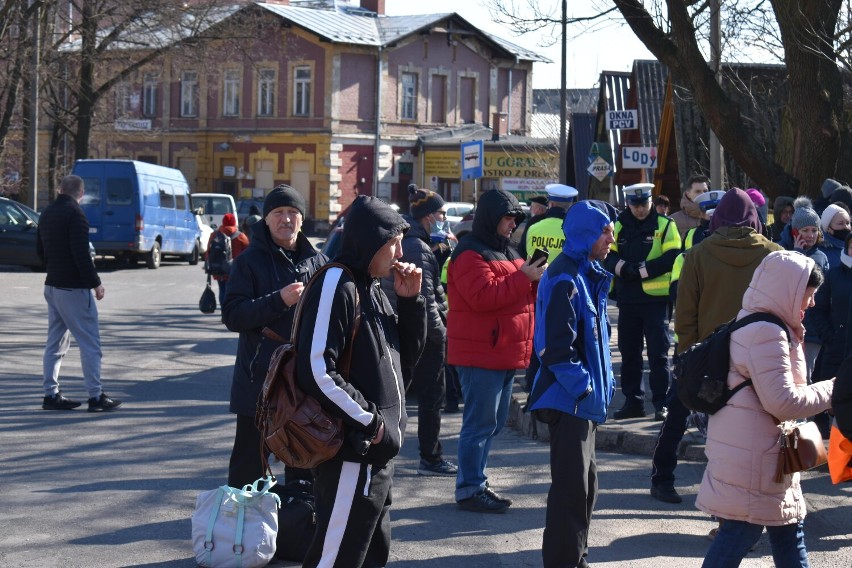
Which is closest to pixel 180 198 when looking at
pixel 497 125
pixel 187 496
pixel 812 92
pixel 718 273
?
pixel 812 92

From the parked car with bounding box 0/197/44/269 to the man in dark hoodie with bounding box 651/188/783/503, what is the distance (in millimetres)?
22165

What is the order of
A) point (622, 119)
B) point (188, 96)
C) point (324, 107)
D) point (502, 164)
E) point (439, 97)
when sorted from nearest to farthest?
point (622, 119) → point (502, 164) → point (324, 107) → point (188, 96) → point (439, 97)

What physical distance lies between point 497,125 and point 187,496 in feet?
169

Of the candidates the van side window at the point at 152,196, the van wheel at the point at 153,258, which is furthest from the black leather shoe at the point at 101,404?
the van wheel at the point at 153,258

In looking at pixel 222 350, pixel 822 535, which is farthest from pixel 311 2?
pixel 822 535

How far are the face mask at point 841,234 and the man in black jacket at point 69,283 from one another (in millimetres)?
5902

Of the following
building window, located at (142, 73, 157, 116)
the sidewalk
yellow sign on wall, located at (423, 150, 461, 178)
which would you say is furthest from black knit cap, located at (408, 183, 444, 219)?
building window, located at (142, 73, 157, 116)

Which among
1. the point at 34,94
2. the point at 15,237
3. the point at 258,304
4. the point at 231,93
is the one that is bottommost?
the point at 15,237

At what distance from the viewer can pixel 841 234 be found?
29.6 feet

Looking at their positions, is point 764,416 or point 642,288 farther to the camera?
point 642,288

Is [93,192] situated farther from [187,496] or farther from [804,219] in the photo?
[804,219]

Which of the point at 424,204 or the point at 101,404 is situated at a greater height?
the point at 424,204

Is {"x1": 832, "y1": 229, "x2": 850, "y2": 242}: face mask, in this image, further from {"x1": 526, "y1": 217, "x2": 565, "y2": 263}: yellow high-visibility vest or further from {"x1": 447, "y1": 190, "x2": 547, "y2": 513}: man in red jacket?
{"x1": 447, "y1": 190, "x2": 547, "y2": 513}: man in red jacket

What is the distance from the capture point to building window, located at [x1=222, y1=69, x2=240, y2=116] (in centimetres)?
5744
